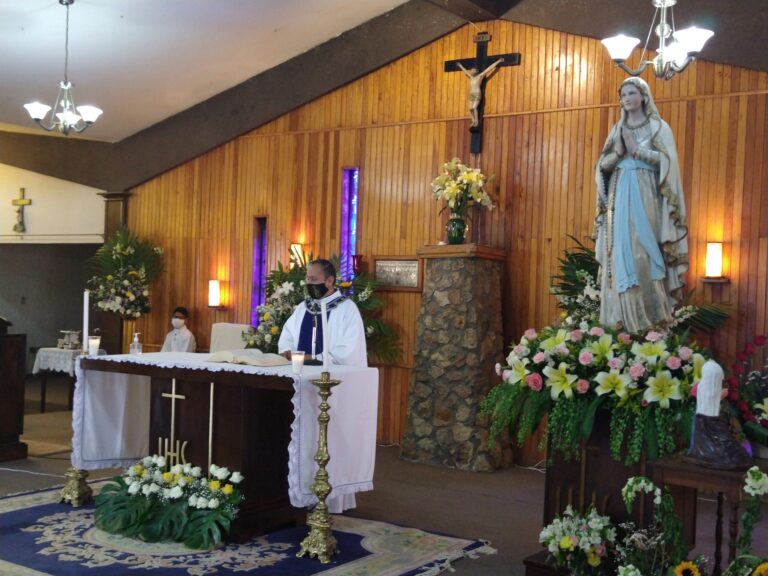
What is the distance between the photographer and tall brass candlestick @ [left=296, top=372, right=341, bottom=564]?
5.07m

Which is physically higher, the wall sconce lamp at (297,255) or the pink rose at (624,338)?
the wall sconce lamp at (297,255)

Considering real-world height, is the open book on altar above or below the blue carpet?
above

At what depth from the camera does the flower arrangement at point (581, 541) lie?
13.4 ft

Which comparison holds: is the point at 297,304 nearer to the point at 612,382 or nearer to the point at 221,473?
the point at 221,473

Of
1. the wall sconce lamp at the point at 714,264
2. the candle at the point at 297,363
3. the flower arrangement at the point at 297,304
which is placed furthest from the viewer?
the flower arrangement at the point at 297,304

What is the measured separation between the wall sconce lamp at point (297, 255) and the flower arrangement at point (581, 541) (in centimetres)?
631

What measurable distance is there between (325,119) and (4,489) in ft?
17.7

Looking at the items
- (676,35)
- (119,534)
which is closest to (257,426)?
(119,534)

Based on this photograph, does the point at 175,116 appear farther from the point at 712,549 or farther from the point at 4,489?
the point at 712,549

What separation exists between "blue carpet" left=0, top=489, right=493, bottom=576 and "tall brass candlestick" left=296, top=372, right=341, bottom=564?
7cm

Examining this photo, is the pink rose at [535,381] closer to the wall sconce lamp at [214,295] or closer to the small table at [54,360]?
the wall sconce lamp at [214,295]

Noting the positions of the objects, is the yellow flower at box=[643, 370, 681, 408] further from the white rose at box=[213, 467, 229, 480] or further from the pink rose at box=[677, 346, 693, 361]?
the white rose at box=[213, 467, 229, 480]

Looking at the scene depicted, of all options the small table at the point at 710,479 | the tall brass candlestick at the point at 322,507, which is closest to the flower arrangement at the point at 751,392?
the small table at the point at 710,479

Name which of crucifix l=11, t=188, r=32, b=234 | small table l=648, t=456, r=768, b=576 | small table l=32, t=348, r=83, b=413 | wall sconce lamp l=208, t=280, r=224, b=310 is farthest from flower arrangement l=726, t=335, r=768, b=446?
crucifix l=11, t=188, r=32, b=234
